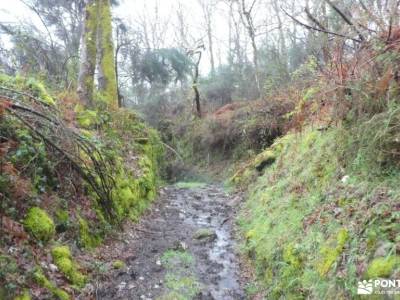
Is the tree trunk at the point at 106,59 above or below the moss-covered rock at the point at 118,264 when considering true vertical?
above

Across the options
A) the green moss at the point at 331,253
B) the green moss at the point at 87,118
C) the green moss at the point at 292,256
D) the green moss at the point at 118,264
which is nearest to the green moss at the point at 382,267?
the green moss at the point at 331,253

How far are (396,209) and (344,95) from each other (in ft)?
7.10

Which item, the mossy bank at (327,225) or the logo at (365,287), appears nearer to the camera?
the logo at (365,287)

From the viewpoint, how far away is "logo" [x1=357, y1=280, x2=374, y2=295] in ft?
8.68

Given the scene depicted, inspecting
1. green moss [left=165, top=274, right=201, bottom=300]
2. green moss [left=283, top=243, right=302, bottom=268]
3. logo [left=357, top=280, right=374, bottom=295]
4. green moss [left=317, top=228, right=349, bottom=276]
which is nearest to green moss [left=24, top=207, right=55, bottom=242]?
green moss [left=165, top=274, right=201, bottom=300]

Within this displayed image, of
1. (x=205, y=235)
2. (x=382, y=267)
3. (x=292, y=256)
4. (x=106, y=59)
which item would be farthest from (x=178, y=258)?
(x=106, y=59)

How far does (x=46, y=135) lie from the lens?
513 centimetres

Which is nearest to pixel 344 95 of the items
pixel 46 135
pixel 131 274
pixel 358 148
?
pixel 358 148

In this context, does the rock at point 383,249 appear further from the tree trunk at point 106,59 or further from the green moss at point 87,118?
the tree trunk at point 106,59

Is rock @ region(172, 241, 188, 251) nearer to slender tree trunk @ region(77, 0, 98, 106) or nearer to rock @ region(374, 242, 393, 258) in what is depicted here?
rock @ region(374, 242, 393, 258)

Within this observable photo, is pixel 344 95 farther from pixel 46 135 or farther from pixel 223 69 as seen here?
pixel 223 69

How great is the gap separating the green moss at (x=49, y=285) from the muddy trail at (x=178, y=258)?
0.47 m

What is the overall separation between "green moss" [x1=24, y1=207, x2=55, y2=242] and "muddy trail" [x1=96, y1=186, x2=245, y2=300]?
3.00 ft

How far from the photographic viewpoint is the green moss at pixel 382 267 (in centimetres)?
260
